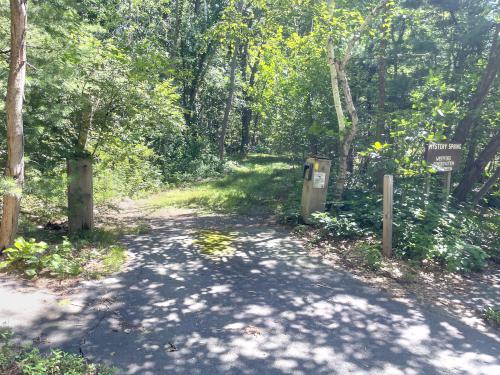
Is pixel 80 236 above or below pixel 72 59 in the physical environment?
below

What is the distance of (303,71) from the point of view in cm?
1282

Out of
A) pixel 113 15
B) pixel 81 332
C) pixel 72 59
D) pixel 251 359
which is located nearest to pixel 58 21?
pixel 72 59

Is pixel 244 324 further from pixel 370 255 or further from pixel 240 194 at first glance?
pixel 240 194

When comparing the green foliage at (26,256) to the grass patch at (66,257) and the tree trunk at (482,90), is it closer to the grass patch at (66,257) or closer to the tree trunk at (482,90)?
the grass patch at (66,257)

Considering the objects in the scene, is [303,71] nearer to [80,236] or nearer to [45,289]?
[80,236]

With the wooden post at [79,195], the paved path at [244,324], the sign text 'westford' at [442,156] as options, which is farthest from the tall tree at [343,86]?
the wooden post at [79,195]

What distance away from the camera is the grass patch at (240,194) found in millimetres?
12641

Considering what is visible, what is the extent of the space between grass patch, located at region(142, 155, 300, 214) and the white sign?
7.80 feet

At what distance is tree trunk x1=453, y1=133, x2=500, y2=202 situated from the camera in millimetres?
9851

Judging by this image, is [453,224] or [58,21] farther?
[453,224]

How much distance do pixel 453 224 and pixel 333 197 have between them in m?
2.72

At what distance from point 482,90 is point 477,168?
74.5 inches

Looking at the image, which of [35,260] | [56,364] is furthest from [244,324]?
[35,260]

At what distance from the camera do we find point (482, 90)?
9711mm
